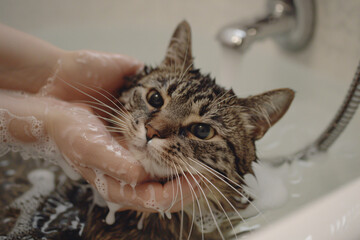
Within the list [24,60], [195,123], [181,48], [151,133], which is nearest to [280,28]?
[181,48]

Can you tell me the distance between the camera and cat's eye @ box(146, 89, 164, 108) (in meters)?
0.96

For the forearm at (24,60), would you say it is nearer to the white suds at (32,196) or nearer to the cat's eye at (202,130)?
the white suds at (32,196)

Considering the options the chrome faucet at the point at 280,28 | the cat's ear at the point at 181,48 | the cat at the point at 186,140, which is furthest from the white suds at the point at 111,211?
the chrome faucet at the point at 280,28

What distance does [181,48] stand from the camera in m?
1.08

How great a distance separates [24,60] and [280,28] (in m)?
1.10

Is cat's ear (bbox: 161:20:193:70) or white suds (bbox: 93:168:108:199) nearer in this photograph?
white suds (bbox: 93:168:108:199)

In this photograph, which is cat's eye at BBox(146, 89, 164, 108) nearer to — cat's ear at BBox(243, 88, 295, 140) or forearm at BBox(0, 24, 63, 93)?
cat's ear at BBox(243, 88, 295, 140)

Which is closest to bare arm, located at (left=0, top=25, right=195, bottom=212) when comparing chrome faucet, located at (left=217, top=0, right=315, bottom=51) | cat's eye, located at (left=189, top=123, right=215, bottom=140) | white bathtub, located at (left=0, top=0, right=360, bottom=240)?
cat's eye, located at (left=189, top=123, right=215, bottom=140)

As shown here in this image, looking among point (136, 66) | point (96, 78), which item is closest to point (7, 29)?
point (96, 78)

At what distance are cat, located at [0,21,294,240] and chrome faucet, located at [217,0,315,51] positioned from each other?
379 mm

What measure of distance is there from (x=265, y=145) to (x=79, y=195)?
29.9 inches

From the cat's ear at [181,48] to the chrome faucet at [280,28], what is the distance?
0.36 meters

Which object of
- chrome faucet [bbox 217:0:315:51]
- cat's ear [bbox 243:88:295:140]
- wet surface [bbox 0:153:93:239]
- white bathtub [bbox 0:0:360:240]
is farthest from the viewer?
chrome faucet [bbox 217:0:315:51]

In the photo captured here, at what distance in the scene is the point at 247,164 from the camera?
96 centimetres
